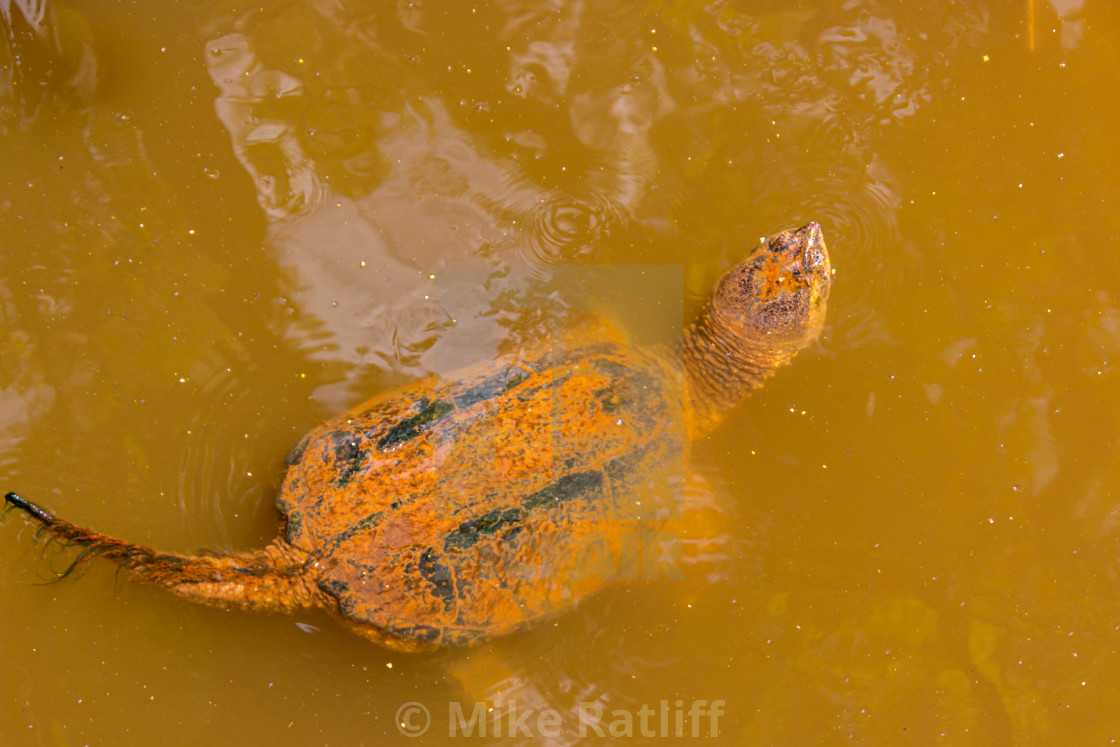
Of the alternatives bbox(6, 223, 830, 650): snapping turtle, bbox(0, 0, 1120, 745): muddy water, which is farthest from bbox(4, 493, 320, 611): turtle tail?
bbox(0, 0, 1120, 745): muddy water

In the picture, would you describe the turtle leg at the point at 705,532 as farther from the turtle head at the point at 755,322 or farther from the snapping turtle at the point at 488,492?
the turtle head at the point at 755,322

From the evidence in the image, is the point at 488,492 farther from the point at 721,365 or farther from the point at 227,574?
the point at 721,365

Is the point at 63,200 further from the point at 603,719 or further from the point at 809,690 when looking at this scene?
the point at 809,690

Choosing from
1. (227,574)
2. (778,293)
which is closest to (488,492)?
(227,574)

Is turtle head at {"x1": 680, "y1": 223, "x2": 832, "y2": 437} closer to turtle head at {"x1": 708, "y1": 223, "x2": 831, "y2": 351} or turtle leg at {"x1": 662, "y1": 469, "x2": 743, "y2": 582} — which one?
turtle head at {"x1": 708, "y1": 223, "x2": 831, "y2": 351}

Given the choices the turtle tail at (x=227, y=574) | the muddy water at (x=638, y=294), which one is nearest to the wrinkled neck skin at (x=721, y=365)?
the muddy water at (x=638, y=294)

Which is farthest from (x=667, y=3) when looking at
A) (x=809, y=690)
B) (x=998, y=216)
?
(x=809, y=690)
